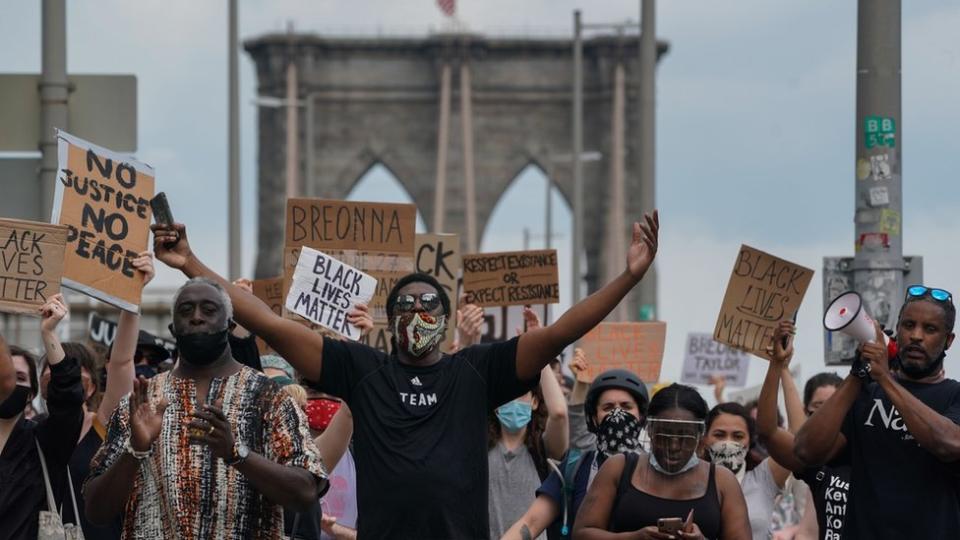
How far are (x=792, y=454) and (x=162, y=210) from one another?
2.47m

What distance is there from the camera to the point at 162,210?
7555 mm

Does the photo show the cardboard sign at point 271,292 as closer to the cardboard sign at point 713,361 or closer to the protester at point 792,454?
the protester at point 792,454

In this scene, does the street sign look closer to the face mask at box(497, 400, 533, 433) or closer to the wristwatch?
the face mask at box(497, 400, 533, 433)

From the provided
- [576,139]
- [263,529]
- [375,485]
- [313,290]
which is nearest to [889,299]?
[313,290]

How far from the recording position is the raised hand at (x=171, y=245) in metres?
7.54

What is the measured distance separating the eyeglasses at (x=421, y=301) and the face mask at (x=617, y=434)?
4.87 feet

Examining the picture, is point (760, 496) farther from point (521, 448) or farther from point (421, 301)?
point (421, 301)

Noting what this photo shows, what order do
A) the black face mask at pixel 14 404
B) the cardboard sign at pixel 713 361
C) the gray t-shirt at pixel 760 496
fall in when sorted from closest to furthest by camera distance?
the black face mask at pixel 14 404 < the gray t-shirt at pixel 760 496 < the cardboard sign at pixel 713 361

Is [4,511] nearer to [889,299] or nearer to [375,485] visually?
[375,485]

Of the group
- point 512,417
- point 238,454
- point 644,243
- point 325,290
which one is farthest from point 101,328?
point 238,454

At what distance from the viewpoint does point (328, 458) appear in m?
8.69

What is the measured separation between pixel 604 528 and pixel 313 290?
3030 mm

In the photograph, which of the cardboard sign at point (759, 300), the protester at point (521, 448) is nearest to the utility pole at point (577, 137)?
the cardboard sign at point (759, 300)

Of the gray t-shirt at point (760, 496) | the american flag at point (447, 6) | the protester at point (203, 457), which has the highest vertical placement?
the american flag at point (447, 6)
